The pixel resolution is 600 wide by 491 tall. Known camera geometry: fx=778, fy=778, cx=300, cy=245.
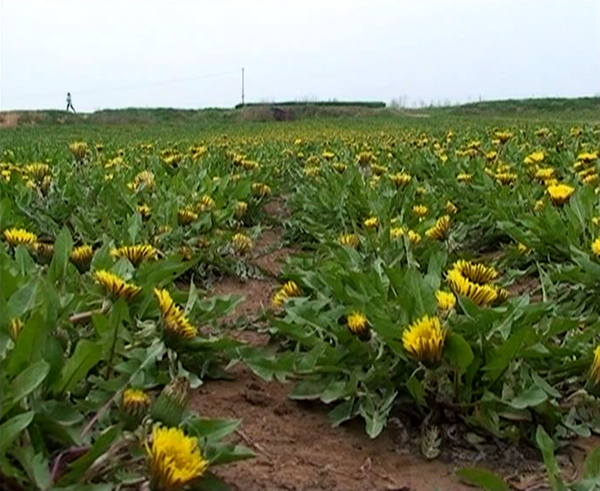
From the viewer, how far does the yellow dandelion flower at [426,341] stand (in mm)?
1539

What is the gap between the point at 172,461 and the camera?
106cm

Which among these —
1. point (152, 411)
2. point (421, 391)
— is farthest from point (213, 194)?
point (152, 411)

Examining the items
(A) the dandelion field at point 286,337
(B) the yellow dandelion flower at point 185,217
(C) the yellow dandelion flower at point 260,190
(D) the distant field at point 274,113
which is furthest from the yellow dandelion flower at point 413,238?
(D) the distant field at point 274,113

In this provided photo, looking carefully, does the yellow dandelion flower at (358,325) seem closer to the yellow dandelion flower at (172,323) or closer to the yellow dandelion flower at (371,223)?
the yellow dandelion flower at (172,323)

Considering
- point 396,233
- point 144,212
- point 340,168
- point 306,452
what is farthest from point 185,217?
point 340,168

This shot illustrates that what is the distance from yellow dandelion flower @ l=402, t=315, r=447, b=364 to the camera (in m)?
1.54

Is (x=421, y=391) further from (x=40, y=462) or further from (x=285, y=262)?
(x=285, y=262)

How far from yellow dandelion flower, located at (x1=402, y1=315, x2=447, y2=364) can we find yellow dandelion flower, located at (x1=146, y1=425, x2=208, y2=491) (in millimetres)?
588

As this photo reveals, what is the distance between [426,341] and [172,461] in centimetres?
64

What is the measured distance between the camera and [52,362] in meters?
1.41

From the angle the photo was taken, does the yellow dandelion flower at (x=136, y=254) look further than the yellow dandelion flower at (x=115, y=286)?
Yes

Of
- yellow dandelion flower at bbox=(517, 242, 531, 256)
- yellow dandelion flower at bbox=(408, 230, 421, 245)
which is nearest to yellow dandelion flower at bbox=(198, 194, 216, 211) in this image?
yellow dandelion flower at bbox=(408, 230, 421, 245)

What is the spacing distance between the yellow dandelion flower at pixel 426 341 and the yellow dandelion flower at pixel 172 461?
0.59 metres

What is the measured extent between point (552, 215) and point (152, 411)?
210 cm
